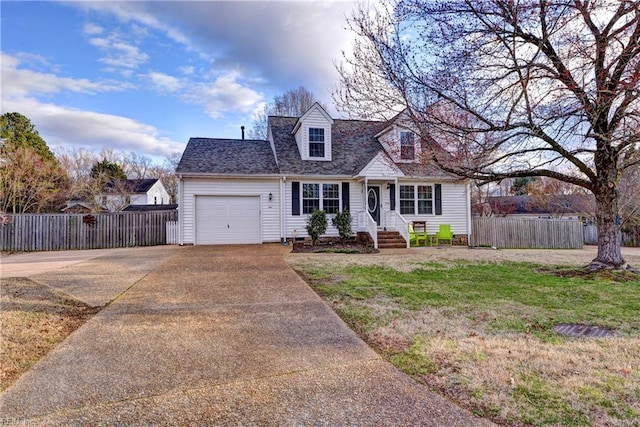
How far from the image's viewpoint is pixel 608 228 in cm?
828

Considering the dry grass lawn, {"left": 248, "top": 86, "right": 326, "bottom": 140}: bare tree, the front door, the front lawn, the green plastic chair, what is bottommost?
the front lawn

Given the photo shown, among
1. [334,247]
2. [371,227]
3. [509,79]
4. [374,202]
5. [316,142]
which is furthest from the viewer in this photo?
[316,142]

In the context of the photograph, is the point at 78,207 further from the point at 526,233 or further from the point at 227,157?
the point at 526,233

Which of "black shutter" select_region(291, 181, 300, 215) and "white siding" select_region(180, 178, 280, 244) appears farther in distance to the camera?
"black shutter" select_region(291, 181, 300, 215)

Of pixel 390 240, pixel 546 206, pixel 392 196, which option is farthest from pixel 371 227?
pixel 546 206

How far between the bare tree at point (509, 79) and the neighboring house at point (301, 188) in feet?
18.3

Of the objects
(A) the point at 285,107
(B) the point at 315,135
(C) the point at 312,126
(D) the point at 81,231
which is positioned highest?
(A) the point at 285,107

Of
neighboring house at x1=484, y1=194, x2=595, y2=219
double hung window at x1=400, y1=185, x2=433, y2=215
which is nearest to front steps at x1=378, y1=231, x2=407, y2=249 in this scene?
double hung window at x1=400, y1=185, x2=433, y2=215

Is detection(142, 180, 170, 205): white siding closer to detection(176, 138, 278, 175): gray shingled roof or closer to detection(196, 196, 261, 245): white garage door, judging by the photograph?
detection(176, 138, 278, 175): gray shingled roof

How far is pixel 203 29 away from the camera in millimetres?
9086

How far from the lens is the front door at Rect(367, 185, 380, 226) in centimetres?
1529

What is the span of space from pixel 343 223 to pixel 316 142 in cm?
401

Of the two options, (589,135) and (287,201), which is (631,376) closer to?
(589,135)

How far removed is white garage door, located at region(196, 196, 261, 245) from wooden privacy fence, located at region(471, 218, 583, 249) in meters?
10.2
